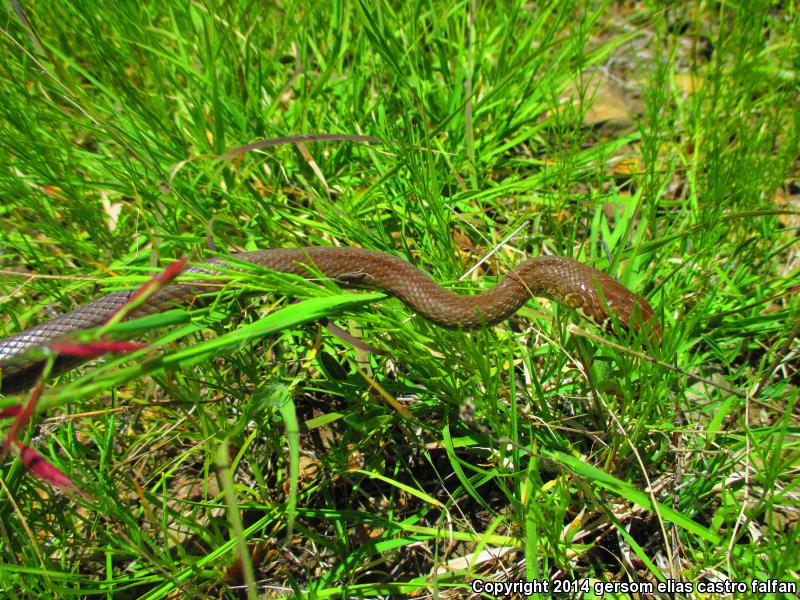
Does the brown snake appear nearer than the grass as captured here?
No

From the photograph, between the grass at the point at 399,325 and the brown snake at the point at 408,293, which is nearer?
the grass at the point at 399,325

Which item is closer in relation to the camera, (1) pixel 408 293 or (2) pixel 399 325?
(2) pixel 399 325

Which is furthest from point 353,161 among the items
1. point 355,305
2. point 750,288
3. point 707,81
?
point 750,288

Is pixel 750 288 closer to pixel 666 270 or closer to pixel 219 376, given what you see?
pixel 666 270
